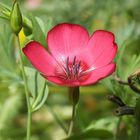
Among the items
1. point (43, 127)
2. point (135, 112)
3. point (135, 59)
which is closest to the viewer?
point (135, 112)

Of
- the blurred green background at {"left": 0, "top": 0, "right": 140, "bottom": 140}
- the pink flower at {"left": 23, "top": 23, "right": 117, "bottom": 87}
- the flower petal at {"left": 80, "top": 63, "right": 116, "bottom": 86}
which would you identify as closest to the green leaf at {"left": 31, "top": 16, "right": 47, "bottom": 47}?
the pink flower at {"left": 23, "top": 23, "right": 117, "bottom": 87}

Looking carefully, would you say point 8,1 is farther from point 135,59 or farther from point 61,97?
point 61,97

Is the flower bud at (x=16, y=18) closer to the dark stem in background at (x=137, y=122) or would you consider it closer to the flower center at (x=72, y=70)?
the flower center at (x=72, y=70)

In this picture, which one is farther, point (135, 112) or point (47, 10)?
point (47, 10)

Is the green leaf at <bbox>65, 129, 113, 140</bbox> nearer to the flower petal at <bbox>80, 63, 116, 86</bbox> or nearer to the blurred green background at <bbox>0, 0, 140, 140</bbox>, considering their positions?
the flower petal at <bbox>80, 63, 116, 86</bbox>

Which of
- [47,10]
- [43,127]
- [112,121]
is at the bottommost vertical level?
[43,127]

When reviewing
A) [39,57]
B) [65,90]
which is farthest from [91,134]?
[65,90]

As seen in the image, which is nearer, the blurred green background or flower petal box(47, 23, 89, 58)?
flower petal box(47, 23, 89, 58)

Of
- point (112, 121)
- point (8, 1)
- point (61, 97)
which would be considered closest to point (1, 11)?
point (8, 1)
